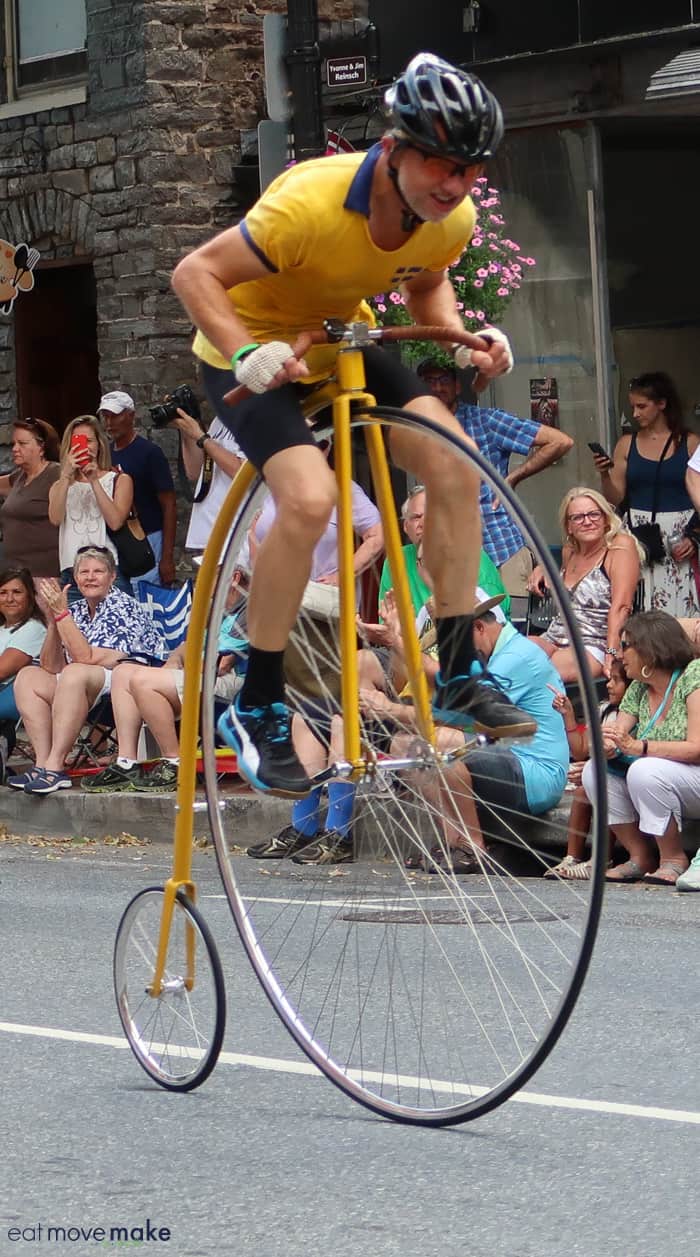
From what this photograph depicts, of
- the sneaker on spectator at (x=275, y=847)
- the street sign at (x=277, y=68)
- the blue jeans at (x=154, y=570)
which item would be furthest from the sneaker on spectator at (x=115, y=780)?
the street sign at (x=277, y=68)

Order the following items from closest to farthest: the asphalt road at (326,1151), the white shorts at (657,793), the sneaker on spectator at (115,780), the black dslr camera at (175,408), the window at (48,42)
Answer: the asphalt road at (326,1151) → the white shorts at (657,793) → the sneaker on spectator at (115,780) → the black dslr camera at (175,408) → the window at (48,42)

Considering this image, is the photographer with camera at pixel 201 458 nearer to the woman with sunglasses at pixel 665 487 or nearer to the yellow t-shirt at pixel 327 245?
the woman with sunglasses at pixel 665 487

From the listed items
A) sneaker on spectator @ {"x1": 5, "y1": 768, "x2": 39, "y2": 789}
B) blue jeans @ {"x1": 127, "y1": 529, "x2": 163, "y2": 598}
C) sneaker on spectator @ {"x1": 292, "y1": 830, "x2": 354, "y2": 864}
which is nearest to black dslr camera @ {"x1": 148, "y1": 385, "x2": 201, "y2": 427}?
blue jeans @ {"x1": 127, "y1": 529, "x2": 163, "y2": 598}

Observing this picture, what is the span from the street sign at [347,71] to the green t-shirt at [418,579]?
9.82m

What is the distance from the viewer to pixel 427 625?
4.93m

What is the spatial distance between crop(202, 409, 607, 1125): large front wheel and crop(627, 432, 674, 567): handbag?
5500 millimetres

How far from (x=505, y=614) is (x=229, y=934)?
9.16ft

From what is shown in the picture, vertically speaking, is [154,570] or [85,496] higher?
→ [85,496]

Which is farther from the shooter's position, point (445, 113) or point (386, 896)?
point (386, 896)

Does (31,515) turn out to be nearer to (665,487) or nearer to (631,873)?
(665,487)

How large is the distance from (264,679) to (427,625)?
0.41m

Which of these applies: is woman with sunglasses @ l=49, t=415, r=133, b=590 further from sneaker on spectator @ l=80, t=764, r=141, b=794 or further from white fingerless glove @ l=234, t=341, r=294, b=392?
white fingerless glove @ l=234, t=341, r=294, b=392

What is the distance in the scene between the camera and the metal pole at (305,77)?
1246 centimetres

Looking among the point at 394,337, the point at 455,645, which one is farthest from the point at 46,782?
the point at 394,337
